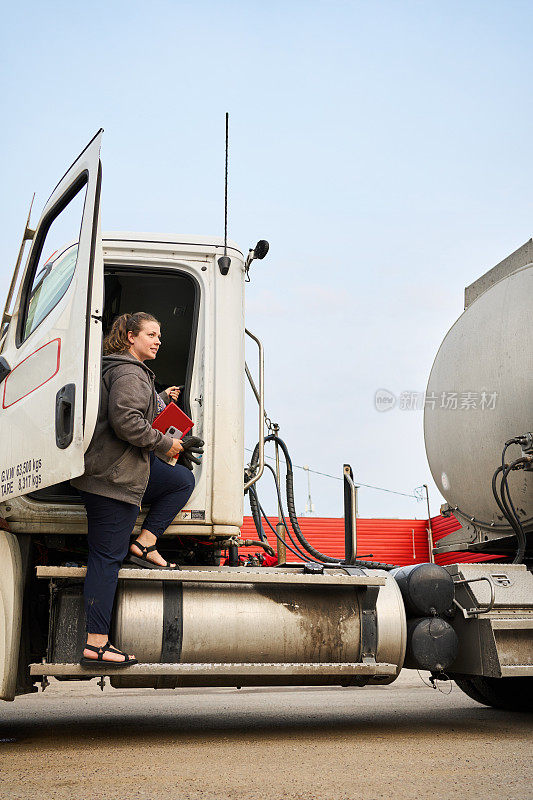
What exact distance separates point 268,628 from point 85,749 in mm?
1088

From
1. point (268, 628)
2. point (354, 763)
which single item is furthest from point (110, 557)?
point (354, 763)

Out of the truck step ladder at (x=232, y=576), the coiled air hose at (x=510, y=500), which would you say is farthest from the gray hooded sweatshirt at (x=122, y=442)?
the coiled air hose at (x=510, y=500)

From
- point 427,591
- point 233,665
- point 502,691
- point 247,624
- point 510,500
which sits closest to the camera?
point 233,665

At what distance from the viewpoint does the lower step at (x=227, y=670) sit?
3.84 metres

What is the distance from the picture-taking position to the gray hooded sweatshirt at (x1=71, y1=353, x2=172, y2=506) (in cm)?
394

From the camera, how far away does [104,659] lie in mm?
3818

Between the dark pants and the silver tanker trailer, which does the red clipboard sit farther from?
the dark pants

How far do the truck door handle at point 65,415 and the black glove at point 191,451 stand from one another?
660mm

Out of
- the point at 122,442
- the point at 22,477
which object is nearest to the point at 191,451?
the point at 122,442

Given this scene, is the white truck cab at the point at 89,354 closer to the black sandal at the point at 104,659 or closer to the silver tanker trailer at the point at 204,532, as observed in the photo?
the silver tanker trailer at the point at 204,532

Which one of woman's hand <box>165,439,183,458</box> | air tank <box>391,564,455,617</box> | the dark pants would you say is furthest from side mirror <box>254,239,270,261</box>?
air tank <box>391,564,455,617</box>

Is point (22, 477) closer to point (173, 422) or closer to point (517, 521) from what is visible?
point (173, 422)

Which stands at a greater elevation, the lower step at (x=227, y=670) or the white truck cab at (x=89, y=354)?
the white truck cab at (x=89, y=354)

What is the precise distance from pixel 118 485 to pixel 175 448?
34cm
